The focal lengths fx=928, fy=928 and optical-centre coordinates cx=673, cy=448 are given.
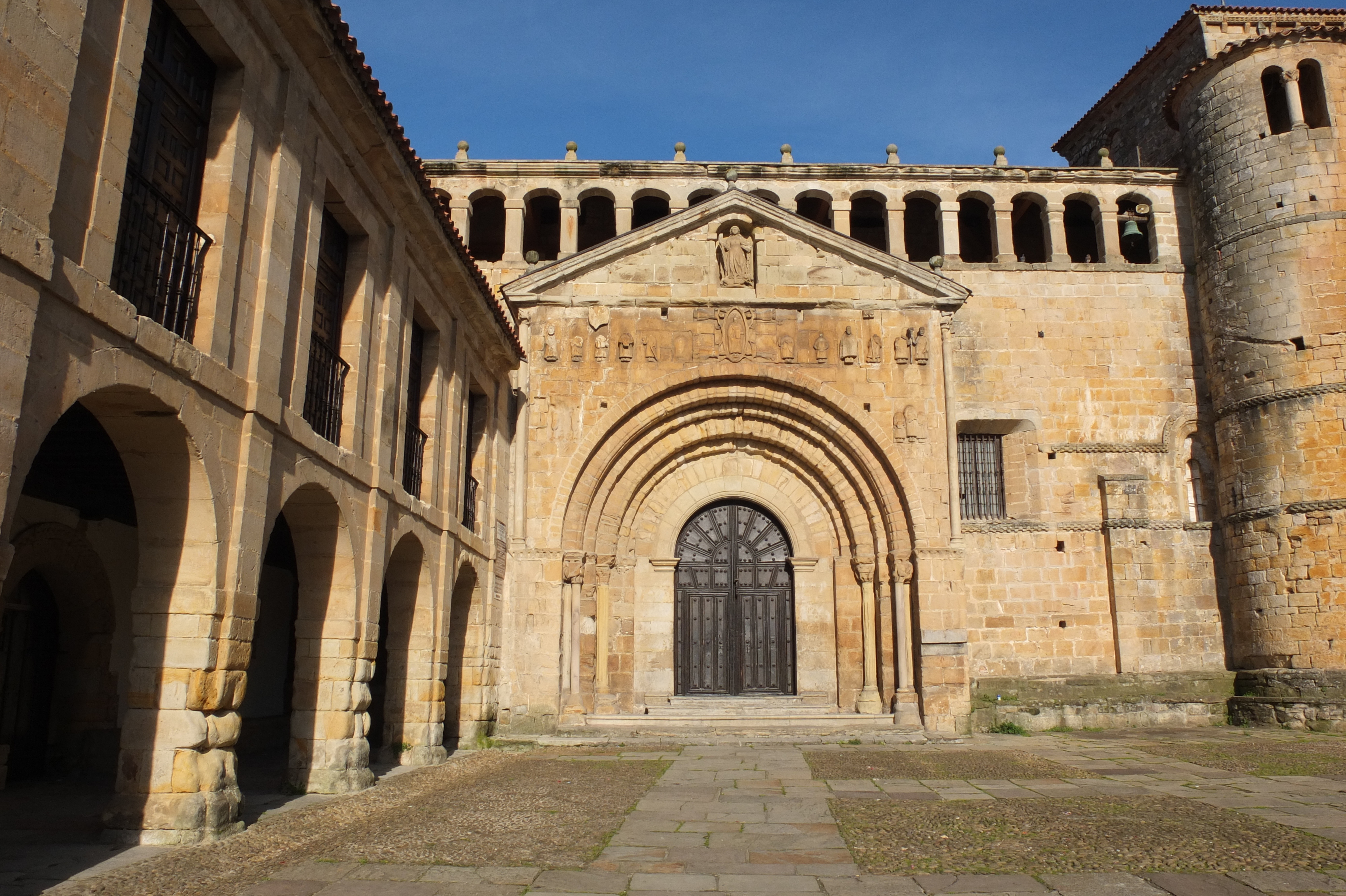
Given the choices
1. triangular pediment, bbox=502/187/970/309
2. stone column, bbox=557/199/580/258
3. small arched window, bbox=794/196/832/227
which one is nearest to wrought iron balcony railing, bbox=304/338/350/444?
triangular pediment, bbox=502/187/970/309

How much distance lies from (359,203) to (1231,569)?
622 inches

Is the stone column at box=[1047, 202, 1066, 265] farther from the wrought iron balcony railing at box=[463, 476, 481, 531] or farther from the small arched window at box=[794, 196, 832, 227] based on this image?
the wrought iron balcony railing at box=[463, 476, 481, 531]

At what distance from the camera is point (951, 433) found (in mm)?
15336

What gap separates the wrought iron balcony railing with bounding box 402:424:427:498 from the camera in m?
11.2

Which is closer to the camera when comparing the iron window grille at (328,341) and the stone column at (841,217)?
the iron window grille at (328,341)

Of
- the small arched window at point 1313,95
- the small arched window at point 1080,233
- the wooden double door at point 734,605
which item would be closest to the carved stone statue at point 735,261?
the wooden double door at point 734,605

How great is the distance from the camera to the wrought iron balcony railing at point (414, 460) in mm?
11211

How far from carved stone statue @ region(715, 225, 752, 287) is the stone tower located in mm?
9086

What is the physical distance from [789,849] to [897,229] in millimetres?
14345

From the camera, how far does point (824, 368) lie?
1555cm

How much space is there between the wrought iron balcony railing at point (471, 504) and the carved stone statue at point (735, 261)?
17.6ft

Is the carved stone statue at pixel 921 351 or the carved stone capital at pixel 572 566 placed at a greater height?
the carved stone statue at pixel 921 351

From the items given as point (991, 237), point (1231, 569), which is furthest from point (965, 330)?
point (1231, 569)

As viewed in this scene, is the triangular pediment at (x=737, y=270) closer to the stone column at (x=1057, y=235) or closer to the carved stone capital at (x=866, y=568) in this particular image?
the stone column at (x=1057, y=235)
